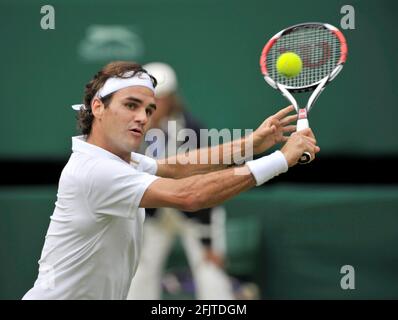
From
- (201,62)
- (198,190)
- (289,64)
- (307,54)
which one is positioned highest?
(201,62)

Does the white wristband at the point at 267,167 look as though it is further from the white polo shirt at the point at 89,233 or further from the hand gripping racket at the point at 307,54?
the hand gripping racket at the point at 307,54

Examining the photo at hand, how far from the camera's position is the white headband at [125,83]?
174 inches

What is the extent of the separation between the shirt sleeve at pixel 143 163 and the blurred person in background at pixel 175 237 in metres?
2.19

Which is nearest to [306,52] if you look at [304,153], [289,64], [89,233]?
[289,64]

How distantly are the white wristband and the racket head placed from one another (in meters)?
0.74

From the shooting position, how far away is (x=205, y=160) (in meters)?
4.95

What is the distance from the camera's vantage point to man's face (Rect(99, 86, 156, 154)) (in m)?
4.32

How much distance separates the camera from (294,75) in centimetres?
471

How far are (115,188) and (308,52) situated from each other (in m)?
1.39

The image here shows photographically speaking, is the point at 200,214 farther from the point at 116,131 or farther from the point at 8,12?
the point at 116,131
